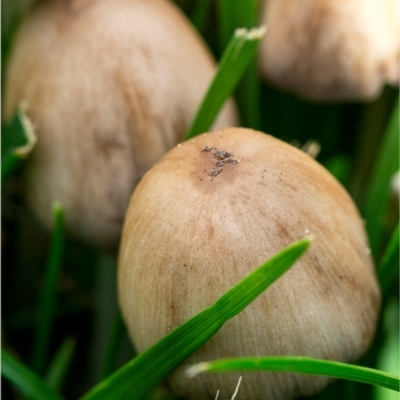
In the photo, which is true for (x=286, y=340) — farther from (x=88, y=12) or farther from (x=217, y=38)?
(x=217, y=38)

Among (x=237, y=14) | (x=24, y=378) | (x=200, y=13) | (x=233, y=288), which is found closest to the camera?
(x=233, y=288)

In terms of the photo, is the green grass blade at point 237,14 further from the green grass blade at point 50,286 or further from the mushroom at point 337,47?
the green grass blade at point 50,286

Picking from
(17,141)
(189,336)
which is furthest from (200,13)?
(189,336)

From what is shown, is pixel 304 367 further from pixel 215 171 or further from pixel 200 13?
pixel 200 13

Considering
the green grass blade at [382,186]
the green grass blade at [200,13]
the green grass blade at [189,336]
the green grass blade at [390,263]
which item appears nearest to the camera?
the green grass blade at [189,336]

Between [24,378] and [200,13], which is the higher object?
[200,13]

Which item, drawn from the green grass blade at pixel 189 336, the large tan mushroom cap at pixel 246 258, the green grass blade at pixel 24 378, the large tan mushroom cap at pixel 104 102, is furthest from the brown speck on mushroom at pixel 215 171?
the green grass blade at pixel 24 378

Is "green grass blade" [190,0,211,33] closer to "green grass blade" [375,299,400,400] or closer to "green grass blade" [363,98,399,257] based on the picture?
"green grass blade" [363,98,399,257]

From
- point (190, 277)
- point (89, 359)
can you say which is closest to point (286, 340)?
point (190, 277)
